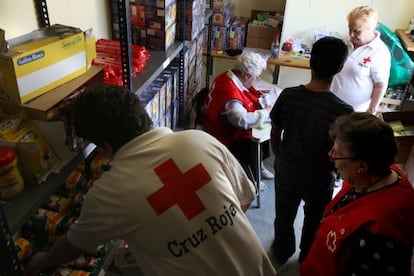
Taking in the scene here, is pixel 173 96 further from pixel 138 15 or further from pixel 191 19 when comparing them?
pixel 138 15

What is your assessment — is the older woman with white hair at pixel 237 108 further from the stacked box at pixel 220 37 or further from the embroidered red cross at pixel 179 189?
the embroidered red cross at pixel 179 189

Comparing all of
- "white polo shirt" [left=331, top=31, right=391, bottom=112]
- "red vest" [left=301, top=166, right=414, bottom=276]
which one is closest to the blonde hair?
"white polo shirt" [left=331, top=31, right=391, bottom=112]

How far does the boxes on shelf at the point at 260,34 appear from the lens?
3.81 meters

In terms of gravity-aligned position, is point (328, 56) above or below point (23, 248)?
above

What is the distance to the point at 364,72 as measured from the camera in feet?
9.12

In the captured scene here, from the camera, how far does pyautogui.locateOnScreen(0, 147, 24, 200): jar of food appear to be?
1.05 meters

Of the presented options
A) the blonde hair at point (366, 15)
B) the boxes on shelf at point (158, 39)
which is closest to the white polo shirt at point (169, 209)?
the boxes on shelf at point (158, 39)

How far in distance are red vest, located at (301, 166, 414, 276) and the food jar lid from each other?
110cm

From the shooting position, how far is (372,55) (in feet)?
8.98

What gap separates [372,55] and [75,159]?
90.8 inches

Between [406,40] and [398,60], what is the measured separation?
0.22 meters

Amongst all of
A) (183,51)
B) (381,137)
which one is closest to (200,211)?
(381,137)

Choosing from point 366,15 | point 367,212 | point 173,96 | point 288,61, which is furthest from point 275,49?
point 367,212

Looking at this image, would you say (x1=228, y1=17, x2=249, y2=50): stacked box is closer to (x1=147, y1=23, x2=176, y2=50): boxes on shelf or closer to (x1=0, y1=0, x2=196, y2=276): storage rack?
(x1=147, y1=23, x2=176, y2=50): boxes on shelf
